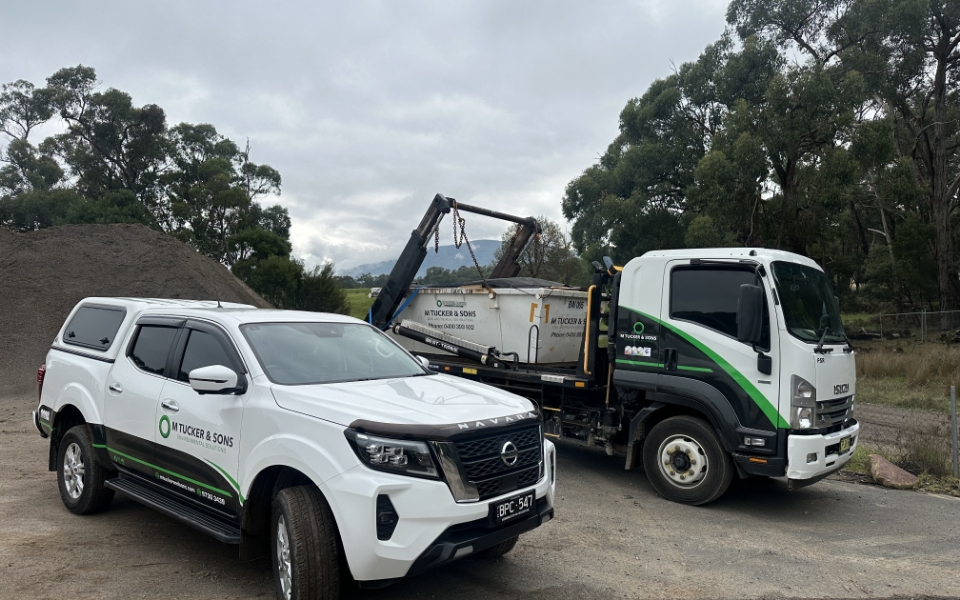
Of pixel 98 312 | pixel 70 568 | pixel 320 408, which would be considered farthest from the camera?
pixel 98 312

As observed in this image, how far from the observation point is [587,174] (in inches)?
1074

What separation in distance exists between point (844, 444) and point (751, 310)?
1851 millimetres

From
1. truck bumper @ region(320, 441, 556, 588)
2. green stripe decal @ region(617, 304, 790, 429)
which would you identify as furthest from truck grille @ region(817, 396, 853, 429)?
truck bumper @ region(320, 441, 556, 588)

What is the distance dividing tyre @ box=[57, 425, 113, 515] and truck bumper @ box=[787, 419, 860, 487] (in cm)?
613

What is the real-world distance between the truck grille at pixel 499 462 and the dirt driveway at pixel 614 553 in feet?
2.96

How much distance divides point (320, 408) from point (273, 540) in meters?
0.91

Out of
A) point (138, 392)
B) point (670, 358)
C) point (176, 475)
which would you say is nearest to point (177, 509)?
point (176, 475)

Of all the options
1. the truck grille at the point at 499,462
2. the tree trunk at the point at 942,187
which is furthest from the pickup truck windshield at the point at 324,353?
the tree trunk at the point at 942,187

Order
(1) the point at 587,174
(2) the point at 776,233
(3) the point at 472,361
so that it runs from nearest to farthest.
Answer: (3) the point at 472,361 < (2) the point at 776,233 < (1) the point at 587,174

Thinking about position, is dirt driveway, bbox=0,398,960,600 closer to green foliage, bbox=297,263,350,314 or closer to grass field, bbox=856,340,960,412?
grass field, bbox=856,340,960,412

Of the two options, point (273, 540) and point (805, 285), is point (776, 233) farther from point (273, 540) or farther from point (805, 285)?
point (273, 540)

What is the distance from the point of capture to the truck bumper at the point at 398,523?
11.8 feet

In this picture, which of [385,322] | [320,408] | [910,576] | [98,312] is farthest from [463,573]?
[385,322]

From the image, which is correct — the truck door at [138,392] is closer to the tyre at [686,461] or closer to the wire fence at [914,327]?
the tyre at [686,461]
